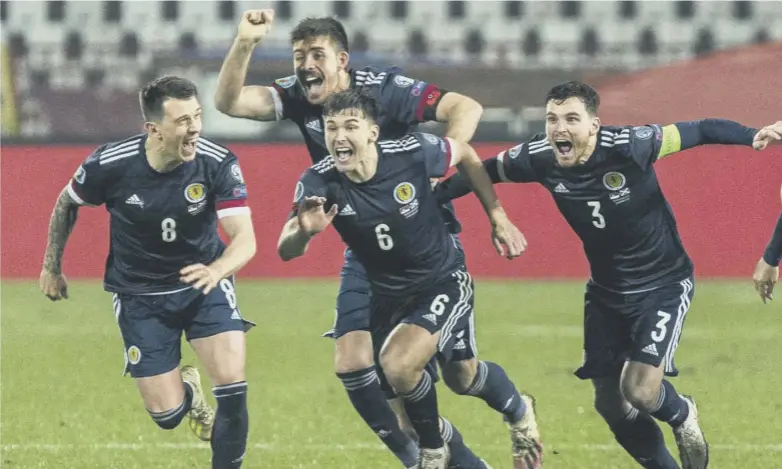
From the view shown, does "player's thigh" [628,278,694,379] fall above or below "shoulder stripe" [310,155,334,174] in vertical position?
below

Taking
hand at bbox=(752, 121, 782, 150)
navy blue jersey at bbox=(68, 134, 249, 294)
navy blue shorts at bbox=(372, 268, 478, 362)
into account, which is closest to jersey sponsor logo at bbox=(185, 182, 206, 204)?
navy blue jersey at bbox=(68, 134, 249, 294)

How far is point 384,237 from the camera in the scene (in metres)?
6.79

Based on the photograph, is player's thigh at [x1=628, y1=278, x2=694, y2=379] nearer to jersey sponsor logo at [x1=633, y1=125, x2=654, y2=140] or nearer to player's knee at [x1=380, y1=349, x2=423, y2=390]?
jersey sponsor logo at [x1=633, y1=125, x2=654, y2=140]

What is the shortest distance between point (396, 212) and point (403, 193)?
10 centimetres

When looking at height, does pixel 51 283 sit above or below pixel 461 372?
above

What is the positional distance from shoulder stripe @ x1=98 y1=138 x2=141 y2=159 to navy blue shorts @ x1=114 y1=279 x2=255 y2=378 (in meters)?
0.73

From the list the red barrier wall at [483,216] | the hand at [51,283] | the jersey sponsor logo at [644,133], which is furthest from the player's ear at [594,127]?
the red barrier wall at [483,216]

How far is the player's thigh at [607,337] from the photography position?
701 centimetres

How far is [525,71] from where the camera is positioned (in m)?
18.5

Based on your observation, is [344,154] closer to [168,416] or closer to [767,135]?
[168,416]

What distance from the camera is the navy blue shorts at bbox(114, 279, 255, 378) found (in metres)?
7.02

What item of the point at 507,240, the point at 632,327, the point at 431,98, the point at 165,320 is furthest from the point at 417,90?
the point at 165,320

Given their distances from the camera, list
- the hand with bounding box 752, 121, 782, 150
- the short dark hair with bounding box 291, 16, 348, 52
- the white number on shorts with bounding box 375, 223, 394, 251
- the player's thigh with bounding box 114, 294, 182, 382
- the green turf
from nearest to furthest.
Answer: the hand with bounding box 752, 121, 782, 150 → the white number on shorts with bounding box 375, 223, 394, 251 → the player's thigh with bounding box 114, 294, 182, 382 → the short dark hair with bounding box 291, 16, 348, 52 → the green turf

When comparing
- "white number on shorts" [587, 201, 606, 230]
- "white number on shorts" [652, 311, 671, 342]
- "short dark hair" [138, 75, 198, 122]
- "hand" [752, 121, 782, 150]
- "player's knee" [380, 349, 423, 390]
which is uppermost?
"short dark hair" [138, 75, 198, 122]
